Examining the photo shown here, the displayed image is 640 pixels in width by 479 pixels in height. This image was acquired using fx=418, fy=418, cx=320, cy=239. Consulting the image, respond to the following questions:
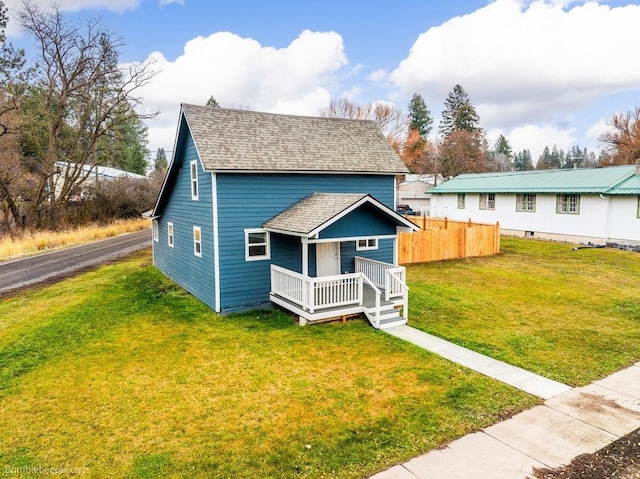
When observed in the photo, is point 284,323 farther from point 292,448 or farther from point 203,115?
point 203,115

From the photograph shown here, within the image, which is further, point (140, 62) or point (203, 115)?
point (140, 62)

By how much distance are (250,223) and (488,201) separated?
2544 centimetres

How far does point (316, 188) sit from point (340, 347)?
19.9 ft

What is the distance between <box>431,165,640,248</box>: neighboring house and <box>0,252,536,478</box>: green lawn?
19070mm

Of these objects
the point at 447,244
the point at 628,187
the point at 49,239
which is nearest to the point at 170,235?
the point at 447,244

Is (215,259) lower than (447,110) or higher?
lower

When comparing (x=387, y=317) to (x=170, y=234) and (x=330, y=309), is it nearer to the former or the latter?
(x=330, y=309)

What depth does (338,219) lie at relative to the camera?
37.9 ft

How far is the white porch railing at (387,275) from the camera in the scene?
40.0 ft

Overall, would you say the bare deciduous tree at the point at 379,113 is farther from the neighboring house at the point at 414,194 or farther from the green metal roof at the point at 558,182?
the green metal roof at the point at 558,182

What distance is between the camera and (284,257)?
13.7 m

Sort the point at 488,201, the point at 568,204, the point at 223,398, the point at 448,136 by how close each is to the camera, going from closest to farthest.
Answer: the point at 223,398 → the point at 568,204 → the point at 488,201 → the point at 448,136

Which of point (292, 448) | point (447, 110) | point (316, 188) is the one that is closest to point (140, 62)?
point (316, 188)

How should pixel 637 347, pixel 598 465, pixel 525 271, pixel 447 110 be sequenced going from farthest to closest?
pixel 447 110 < pixel 525 271 < pixel 637 347 < pixel 598 465
